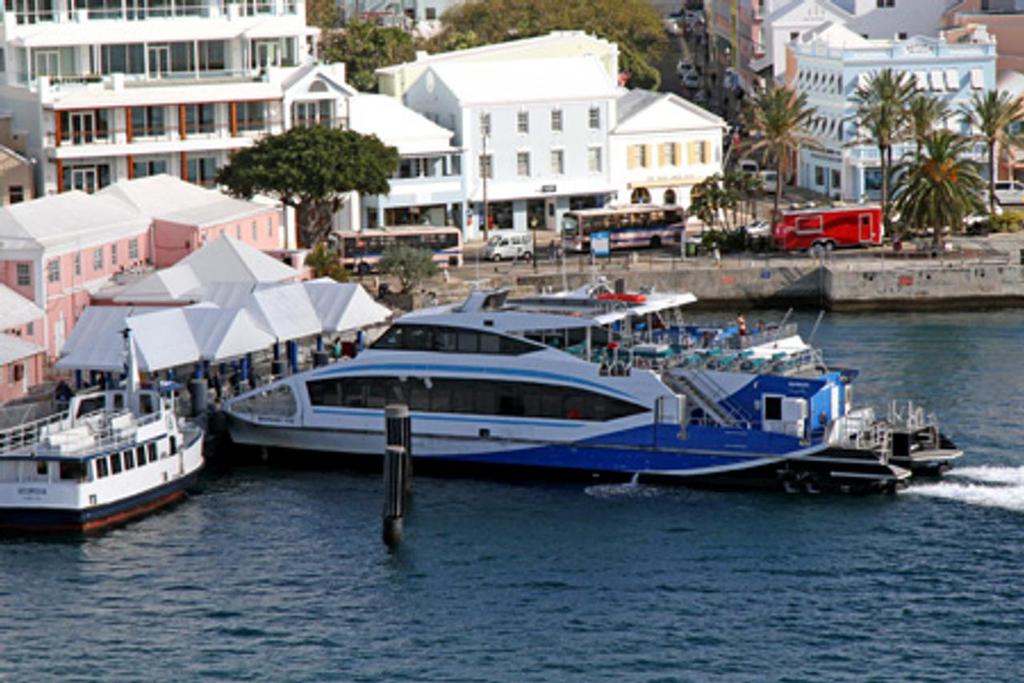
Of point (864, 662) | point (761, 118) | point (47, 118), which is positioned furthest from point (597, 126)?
point (864, 662)

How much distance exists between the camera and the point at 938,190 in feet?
342

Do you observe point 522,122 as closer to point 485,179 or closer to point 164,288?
point 485,179

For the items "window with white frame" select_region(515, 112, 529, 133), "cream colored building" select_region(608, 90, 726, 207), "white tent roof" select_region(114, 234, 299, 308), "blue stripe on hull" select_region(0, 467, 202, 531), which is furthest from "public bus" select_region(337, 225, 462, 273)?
"blue stripe on hull" select_region(0, 467, 202, 531)

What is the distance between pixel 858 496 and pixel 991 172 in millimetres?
48742

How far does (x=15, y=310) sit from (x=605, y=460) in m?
22.4

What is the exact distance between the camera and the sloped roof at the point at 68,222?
8606 cm

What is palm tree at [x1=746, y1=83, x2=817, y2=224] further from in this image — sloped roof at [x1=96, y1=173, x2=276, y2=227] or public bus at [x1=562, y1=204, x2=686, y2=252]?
sloped roof at [x1=96, y1=173, x2=276, y2=227]

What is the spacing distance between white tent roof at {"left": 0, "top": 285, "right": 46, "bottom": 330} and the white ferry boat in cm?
1113

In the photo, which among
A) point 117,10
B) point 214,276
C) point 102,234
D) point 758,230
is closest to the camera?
point 214,276

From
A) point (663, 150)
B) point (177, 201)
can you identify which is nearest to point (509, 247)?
point (177, 201)

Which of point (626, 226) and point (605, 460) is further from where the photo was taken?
point (626, 226)

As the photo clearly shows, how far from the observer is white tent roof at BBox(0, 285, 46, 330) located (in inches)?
3201

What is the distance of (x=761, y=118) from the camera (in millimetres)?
112875

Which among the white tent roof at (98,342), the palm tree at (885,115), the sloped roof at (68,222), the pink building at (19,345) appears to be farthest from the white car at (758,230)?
the pink building at (19,345)
